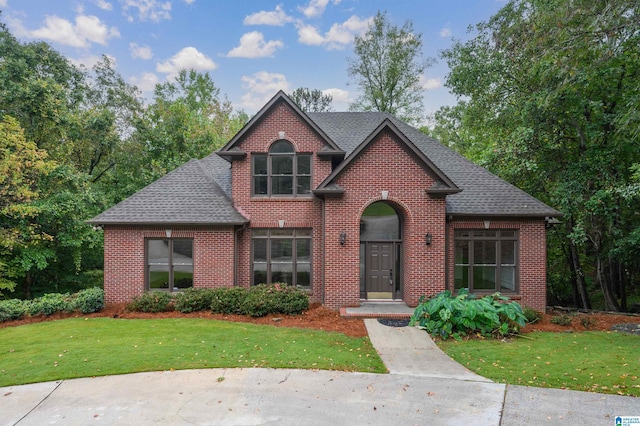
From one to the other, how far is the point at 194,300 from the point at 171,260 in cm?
194

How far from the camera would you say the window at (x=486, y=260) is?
39.9 feet

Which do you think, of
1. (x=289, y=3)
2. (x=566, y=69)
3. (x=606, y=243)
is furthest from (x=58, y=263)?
(x=606, y=243)

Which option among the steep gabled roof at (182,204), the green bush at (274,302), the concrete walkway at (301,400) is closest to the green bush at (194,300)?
the green bush at (274,302)

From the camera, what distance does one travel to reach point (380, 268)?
12.2m

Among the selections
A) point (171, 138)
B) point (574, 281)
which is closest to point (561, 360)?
point (574, 281)

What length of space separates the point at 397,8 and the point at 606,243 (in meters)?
19.3

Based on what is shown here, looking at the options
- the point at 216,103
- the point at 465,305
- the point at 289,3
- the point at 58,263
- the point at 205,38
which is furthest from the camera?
the point at 216,103

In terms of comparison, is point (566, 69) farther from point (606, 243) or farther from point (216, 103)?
point (216, 103)

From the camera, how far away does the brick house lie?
11.4 metres

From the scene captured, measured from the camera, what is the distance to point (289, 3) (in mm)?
19859

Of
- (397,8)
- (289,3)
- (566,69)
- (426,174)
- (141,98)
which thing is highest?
(397,8)

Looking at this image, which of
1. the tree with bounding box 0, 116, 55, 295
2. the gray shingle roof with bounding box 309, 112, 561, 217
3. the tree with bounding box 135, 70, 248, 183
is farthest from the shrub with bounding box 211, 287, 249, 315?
the tree with bounding box 135, 70, 248, 183

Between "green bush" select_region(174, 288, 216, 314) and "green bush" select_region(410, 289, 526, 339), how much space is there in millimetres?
6673

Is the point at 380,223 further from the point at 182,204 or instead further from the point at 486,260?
the point at 182,204
